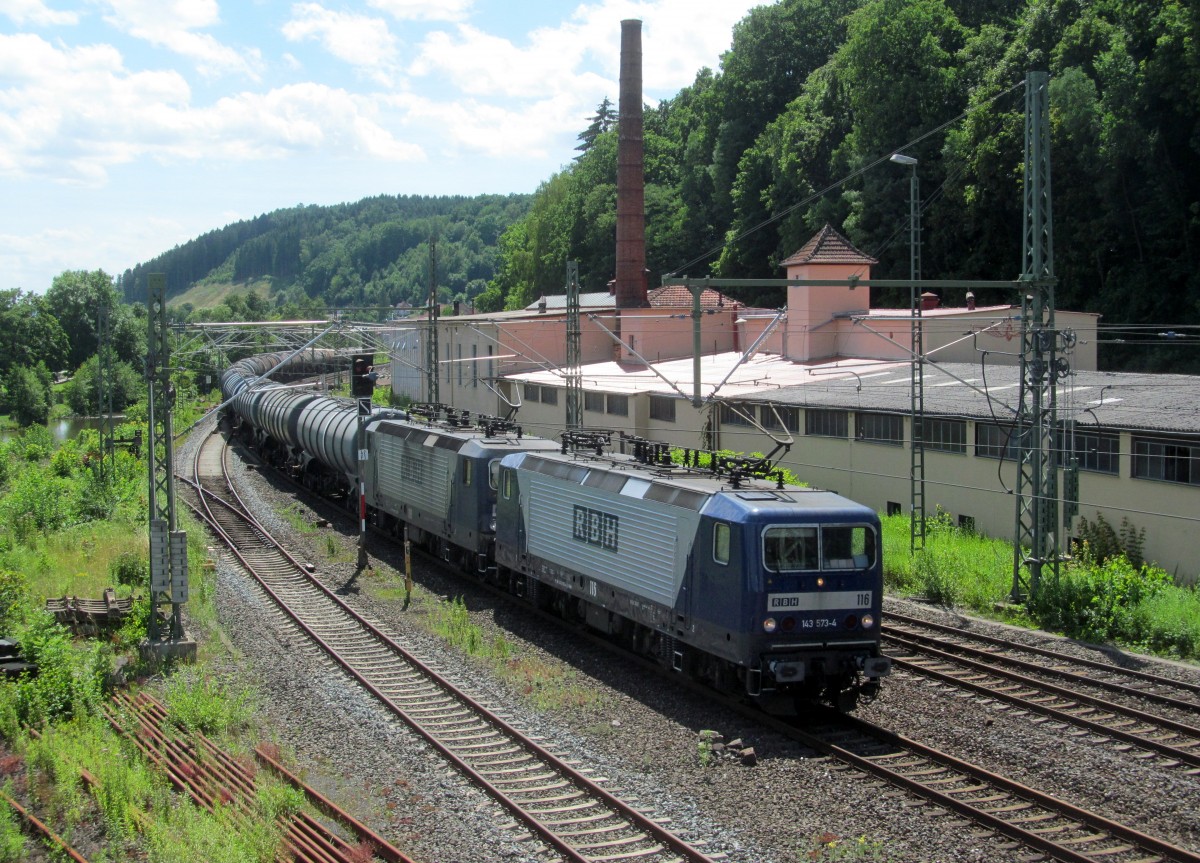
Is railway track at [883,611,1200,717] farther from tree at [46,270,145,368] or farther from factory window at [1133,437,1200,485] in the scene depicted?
tree at [46,270,145,368]

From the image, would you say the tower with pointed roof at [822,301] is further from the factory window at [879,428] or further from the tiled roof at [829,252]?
the factory window at [879,428]

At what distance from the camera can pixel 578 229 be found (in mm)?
91562

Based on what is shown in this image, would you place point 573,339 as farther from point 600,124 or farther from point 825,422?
point 600,124

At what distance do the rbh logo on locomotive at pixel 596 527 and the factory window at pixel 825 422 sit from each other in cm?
1477

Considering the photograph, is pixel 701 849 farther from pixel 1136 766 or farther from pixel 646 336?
pixel 646 336

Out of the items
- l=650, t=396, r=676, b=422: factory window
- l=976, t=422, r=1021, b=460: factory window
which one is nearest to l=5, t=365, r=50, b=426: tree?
l=650, t=396, r=676, b=422: factory window

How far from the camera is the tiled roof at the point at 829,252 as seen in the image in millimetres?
43469

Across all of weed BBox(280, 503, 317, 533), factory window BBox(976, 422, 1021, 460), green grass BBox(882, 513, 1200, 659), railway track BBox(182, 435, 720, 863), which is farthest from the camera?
weed BBox(280, 503, 317, 533)

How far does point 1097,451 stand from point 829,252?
71.3ft

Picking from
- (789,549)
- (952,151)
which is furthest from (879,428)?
(952,151)

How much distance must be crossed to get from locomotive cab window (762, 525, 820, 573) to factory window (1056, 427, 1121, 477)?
1138 cm

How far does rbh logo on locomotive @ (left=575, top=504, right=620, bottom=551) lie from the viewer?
17.0 m

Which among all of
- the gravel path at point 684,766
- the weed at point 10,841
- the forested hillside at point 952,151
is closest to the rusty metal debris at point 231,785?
the gravel path at point 684,766

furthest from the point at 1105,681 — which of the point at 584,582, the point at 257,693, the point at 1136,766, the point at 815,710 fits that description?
the point at 257,693
